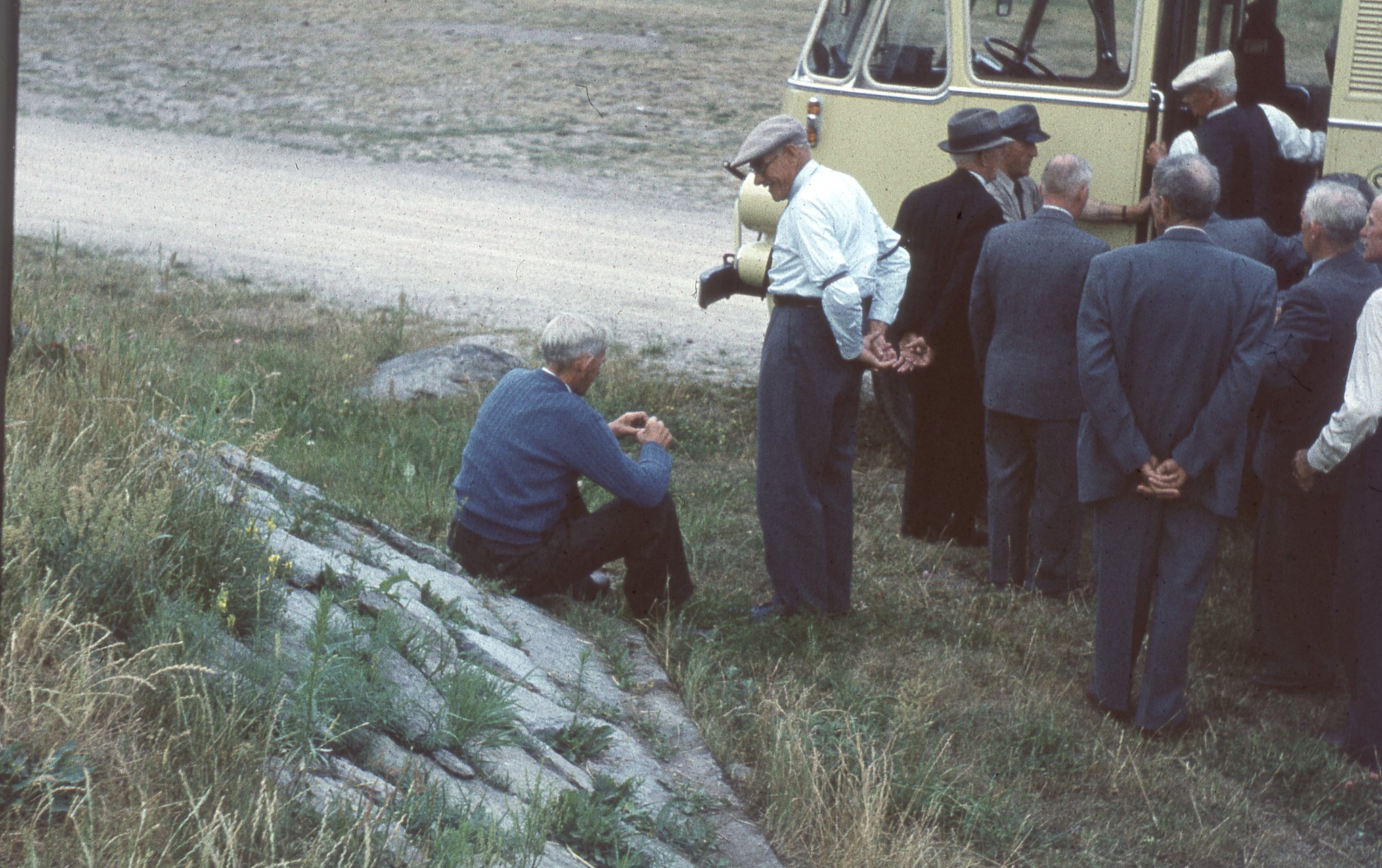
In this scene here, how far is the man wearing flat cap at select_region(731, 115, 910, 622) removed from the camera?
207 inches

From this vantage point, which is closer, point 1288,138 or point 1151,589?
point 1151,589

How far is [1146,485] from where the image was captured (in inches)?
189

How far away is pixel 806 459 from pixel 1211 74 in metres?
2.65

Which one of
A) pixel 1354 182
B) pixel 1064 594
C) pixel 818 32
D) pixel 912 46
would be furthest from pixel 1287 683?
pixel 818 32

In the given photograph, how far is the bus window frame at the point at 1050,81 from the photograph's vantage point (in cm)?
692

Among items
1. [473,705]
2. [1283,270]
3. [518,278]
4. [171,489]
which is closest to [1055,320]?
[1283,270]

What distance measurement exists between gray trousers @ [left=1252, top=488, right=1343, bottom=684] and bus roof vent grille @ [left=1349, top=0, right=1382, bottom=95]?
222 cm

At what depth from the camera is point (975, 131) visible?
6.13m

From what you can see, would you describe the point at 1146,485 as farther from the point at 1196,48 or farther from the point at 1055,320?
the point at 1196,48

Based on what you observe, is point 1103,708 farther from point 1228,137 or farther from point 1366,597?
point 1228,137

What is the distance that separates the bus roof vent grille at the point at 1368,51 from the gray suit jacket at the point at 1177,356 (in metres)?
2.36

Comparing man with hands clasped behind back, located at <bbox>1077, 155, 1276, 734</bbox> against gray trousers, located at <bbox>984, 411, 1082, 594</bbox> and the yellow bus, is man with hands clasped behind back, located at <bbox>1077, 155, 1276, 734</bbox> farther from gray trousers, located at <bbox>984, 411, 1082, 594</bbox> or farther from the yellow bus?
the yellow bus

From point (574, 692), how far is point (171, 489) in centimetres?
135

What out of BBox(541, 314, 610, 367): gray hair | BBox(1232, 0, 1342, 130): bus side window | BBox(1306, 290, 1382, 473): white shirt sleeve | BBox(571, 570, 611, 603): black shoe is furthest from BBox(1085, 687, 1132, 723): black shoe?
BBox(1232, 0, 1342, 130): bus side window
